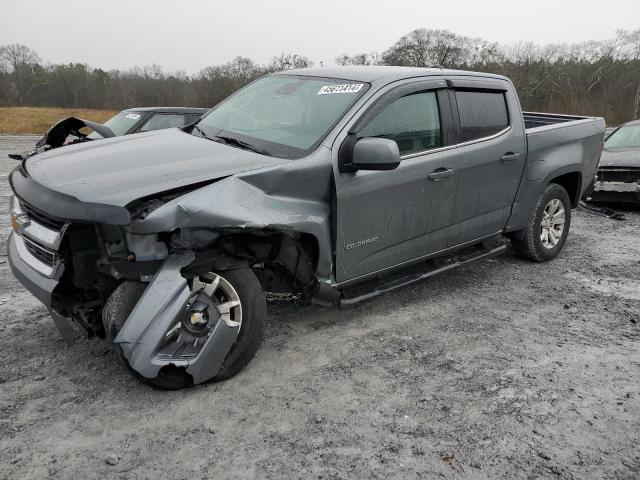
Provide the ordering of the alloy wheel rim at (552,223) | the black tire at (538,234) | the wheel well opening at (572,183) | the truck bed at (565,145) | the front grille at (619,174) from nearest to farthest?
the truck bed at (565,145) → the black tire at (538,234) → the alloy wheel rim at (552,223) → the wheel well opening at (572,183) → the front grille at (619,174)

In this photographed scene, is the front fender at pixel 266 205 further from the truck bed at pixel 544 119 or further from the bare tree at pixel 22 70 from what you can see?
the bare tree at pixel 22 70

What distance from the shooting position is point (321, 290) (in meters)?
3.31

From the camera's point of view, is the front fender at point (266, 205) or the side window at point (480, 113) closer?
the front fender at point (266, 205)

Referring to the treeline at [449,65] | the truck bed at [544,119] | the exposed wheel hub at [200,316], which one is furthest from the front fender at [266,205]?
the treeline at [449,65]

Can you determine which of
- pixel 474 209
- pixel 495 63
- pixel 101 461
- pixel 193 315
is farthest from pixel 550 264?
pixel 495 63

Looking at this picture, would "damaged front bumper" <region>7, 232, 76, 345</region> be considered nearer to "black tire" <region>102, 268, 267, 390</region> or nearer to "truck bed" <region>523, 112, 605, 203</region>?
"black tire" <region>102, 268, 267, 390</region>

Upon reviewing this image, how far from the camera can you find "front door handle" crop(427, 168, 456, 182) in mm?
3781

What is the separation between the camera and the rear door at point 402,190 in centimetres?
337

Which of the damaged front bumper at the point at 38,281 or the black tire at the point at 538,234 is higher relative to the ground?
the damaged front bumper at the point at 38,281

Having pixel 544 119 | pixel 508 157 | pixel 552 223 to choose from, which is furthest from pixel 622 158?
pixel 508 157

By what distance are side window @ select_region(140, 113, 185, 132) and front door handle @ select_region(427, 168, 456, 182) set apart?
19.1ft

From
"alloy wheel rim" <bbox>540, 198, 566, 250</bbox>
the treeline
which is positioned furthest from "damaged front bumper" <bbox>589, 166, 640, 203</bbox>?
the treeline

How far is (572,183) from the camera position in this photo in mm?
5480

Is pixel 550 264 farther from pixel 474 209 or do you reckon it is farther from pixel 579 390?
pixel 579 390
